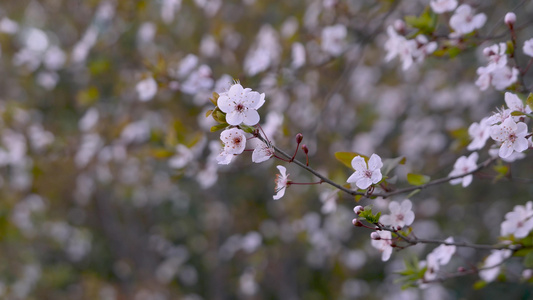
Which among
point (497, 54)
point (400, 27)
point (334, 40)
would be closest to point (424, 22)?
point (400, 27)

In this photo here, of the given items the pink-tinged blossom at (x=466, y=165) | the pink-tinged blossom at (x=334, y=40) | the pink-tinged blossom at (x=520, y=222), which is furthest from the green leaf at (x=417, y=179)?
the pink-tinged blossom at (x=334, y=40)

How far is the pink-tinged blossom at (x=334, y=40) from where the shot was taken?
233cm

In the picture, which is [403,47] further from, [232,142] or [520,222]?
[232,142]

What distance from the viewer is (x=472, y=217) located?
12.9 feet

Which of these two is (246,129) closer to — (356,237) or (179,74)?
(179,74)

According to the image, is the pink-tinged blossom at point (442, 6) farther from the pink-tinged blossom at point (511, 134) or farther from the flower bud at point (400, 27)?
the pink-tinged blossom at point (511, 134)

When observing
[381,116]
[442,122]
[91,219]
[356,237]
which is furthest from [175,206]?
[442,122]

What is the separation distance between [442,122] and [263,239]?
62.7 inches

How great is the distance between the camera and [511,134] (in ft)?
3.48

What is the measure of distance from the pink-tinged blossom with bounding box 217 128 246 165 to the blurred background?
1610 mm

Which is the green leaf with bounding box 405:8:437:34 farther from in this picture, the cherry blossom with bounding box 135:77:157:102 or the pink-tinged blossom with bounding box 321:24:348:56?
the cherry blossom with bounding box 135:77:157:102

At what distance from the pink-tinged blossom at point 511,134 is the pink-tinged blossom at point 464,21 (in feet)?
2.04

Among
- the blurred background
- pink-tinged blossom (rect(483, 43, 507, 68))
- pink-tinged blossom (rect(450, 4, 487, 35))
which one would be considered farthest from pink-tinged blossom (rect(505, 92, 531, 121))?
the blurred background

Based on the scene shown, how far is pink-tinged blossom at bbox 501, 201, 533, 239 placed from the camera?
1.38m
